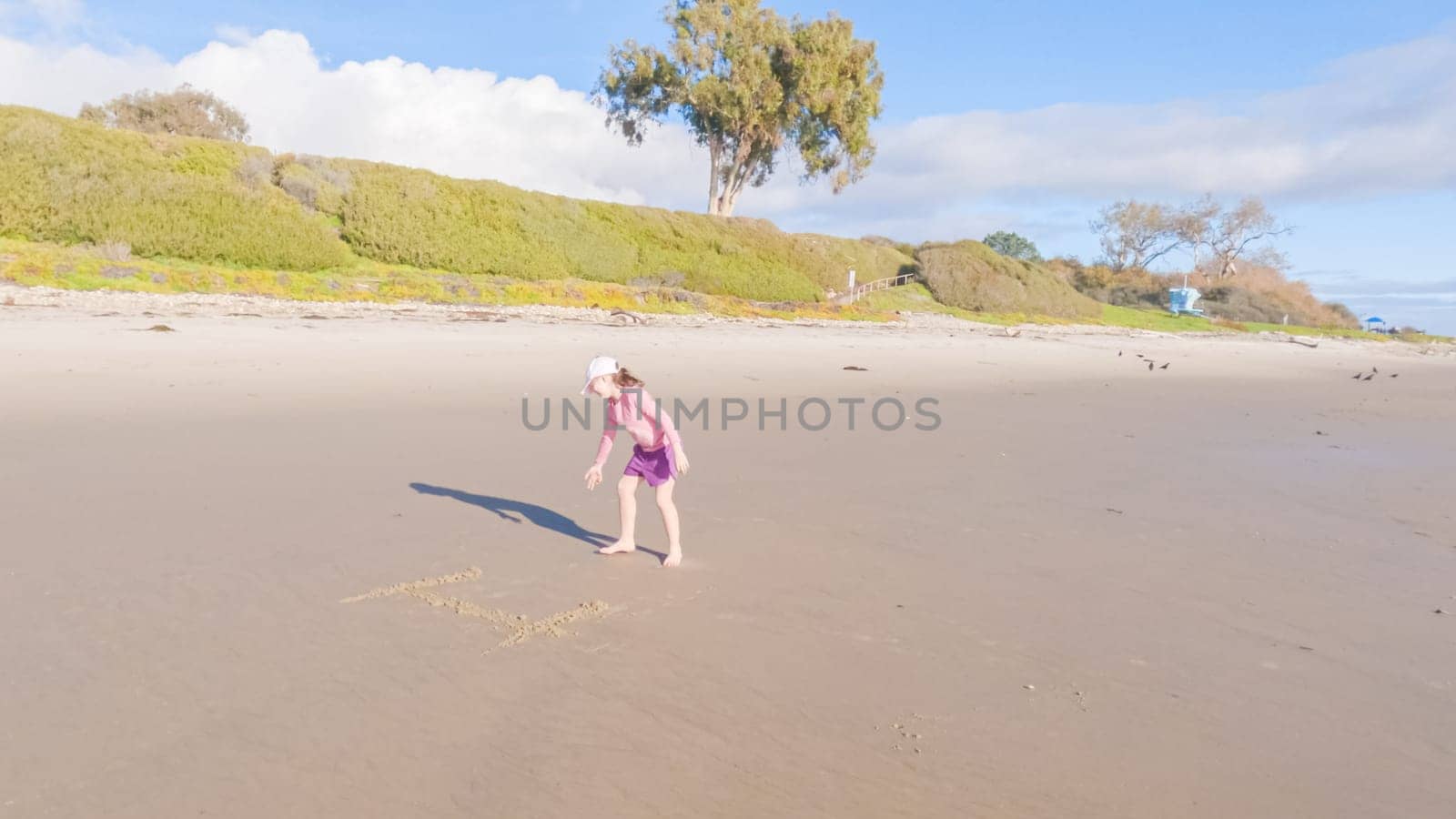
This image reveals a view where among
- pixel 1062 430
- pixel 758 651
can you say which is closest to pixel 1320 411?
pixel 1062 430

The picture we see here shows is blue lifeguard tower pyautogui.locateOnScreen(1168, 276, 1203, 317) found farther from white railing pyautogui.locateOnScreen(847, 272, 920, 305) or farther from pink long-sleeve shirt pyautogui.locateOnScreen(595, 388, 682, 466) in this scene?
pink long-sleeve shirt pyautogui.locateOnScreen(595, 388, 682, 466)

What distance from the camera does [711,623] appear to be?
11.3 feet

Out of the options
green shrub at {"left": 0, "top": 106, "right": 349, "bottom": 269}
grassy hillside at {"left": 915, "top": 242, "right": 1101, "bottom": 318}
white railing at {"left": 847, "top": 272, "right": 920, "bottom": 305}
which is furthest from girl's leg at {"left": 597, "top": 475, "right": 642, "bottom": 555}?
grassy hillside at {"left": 915, "top": 242, "right": 1101, "bottom": 318}

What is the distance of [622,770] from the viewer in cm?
239

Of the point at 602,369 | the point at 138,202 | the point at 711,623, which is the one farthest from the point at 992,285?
the point at 711,623

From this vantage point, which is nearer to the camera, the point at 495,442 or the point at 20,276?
the point at 495,442

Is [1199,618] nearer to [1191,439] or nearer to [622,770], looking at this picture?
[622,770]

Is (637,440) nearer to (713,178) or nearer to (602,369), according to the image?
(602,369)

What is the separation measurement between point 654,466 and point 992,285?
32107 mm

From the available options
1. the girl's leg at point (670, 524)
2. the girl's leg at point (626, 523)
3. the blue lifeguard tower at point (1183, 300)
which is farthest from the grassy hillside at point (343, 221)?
the girl's leg at point (670, 524)

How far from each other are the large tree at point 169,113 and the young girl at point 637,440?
4071cm

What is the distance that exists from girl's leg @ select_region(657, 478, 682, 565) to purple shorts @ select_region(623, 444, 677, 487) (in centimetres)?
11

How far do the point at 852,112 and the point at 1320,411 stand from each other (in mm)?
29156

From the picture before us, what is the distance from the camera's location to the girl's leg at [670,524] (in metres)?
4.18
